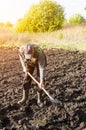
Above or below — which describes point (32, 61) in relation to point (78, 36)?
above

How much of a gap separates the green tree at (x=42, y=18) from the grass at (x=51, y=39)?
6.67 ft

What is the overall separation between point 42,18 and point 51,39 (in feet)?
19.5

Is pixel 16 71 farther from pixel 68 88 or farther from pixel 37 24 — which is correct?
pixel 37 24

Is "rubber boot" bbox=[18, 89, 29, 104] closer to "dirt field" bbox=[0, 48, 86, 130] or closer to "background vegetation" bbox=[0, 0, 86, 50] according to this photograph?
"dirt field" bbox=[0, 48, 86, 130]

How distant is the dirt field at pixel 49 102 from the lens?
10055 mm

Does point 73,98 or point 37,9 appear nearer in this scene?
point 73,98

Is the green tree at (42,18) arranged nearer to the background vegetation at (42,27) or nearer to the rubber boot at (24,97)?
the background vegetation at (42,27)

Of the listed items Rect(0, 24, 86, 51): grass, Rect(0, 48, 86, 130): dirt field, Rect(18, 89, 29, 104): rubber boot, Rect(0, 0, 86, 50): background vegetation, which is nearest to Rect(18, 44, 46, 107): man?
Rect(18, 89, 29, 104): rubber boot

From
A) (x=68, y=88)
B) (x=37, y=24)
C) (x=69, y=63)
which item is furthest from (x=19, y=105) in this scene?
(x=37, y=24)

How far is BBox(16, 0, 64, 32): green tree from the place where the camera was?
102ft

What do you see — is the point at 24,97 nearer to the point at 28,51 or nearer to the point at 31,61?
the point at 31,61

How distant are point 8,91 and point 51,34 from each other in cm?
1622

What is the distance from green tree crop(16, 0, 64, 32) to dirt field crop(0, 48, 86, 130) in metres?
14.4

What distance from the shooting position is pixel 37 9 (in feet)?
104
